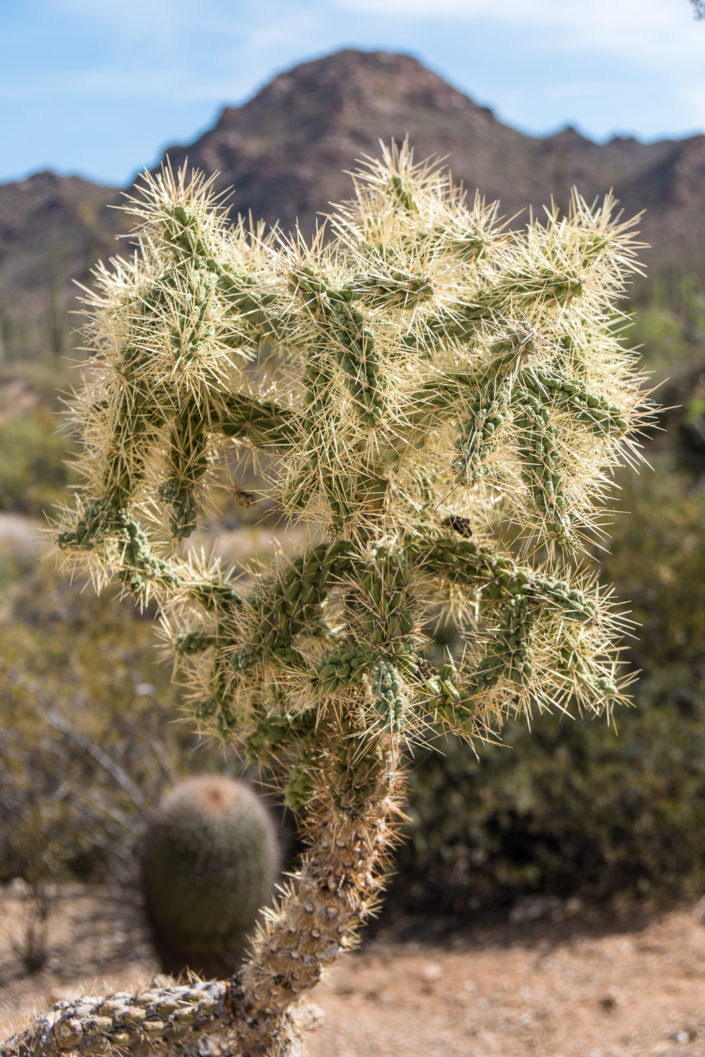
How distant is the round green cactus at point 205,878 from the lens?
15.2ft

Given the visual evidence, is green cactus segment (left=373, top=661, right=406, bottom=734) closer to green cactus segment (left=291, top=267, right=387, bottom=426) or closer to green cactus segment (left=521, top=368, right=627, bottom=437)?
green cactus segment (left=291, top=267, right=387, bottom=426)

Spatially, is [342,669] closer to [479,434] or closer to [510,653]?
[510,653]

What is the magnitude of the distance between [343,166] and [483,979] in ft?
28.6

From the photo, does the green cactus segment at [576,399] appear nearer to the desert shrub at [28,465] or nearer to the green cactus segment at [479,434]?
the green cactus segment at [479,434]

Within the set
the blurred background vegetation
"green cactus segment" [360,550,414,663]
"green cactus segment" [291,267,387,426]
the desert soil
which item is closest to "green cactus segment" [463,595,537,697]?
"green cactus segment" [360,550,414,663]

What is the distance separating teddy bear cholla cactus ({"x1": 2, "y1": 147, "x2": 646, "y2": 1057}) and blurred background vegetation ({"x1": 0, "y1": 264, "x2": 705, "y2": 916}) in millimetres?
2428

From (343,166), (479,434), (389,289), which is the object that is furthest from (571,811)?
(343,166)

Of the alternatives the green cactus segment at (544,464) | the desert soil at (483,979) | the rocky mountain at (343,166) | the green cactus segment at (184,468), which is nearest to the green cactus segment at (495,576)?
the green cactus segment at (544,464)

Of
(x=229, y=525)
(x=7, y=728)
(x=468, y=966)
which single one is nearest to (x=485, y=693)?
(x=468, y=966)

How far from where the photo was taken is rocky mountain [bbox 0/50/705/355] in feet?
22.3

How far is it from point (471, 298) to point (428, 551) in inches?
21.6

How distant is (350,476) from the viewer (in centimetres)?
179

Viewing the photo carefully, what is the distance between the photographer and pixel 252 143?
11.7 metres

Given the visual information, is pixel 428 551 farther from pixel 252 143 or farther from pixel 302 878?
pixel 252 143
